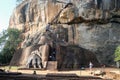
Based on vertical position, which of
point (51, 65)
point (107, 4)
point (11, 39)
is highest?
point (107, 4)

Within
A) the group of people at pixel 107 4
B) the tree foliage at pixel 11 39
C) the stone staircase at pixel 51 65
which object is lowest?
the stone staircase at pixel 51 65

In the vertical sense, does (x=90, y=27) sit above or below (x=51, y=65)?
above

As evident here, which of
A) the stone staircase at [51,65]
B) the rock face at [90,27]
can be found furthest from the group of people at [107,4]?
the stone staircase at [51,65]

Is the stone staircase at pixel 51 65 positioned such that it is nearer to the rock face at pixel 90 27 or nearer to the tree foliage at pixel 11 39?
the rock face at pixel 90 27

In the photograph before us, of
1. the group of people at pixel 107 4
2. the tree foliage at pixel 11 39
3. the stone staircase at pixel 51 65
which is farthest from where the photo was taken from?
the tree foliage at pixel 11 39

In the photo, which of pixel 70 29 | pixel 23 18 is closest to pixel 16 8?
pixel 23 18

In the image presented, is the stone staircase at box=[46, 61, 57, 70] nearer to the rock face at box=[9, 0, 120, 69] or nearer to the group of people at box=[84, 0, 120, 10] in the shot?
the rock face at box=[9, 0, 120, 69]

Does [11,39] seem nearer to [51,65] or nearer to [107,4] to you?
[107,4]

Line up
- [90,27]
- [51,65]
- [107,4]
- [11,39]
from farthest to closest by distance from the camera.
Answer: [11,39] → [107,4] → [90,27] → [51,65]

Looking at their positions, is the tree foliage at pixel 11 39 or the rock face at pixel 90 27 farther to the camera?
the tree foliage at pixel 11 39

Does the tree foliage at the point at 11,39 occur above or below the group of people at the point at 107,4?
below

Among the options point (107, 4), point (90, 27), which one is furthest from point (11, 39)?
point (107, 4)

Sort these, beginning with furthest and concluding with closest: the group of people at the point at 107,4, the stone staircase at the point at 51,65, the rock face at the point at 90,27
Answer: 1. the group of people at the point at 107,4
2. the rock face at the point at 90,27
3. the stone staircase at the point at 51,65

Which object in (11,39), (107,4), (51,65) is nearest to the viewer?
(51,65)
